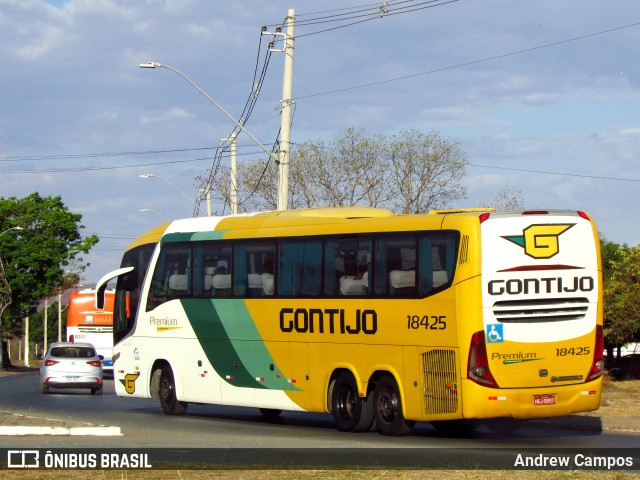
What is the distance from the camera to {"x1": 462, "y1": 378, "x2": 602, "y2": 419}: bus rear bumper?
17.0 meters

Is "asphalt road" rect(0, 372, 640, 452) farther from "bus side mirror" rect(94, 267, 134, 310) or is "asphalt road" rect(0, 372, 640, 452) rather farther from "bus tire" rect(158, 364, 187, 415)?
"bus side mirror" rect(94, 267, 134, 310)

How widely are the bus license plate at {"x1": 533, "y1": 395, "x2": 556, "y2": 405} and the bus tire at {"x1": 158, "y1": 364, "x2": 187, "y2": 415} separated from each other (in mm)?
9199

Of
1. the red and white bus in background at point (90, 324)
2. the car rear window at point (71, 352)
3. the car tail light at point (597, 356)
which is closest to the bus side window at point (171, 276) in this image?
the car tail light at point (597, 356)

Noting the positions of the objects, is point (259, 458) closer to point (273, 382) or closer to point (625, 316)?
point (273, 382)

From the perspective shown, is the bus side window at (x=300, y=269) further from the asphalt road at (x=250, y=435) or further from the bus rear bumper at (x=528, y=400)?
the bus rear bumper at (x=528, y=400)

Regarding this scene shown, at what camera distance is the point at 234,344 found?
22.3 metres

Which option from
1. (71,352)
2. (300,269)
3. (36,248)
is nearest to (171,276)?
(300,269)

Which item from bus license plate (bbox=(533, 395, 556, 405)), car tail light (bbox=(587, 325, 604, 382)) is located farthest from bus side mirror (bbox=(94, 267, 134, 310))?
car tail light (bbox=(587, 325, 604, 382))

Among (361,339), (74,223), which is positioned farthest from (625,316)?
(74,223)

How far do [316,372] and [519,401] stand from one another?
4.25 m

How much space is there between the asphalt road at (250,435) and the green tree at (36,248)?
5258 centimetres

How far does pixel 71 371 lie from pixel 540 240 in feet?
66.7

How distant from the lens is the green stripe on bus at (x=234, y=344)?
2156 cm

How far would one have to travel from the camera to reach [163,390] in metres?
24.7
